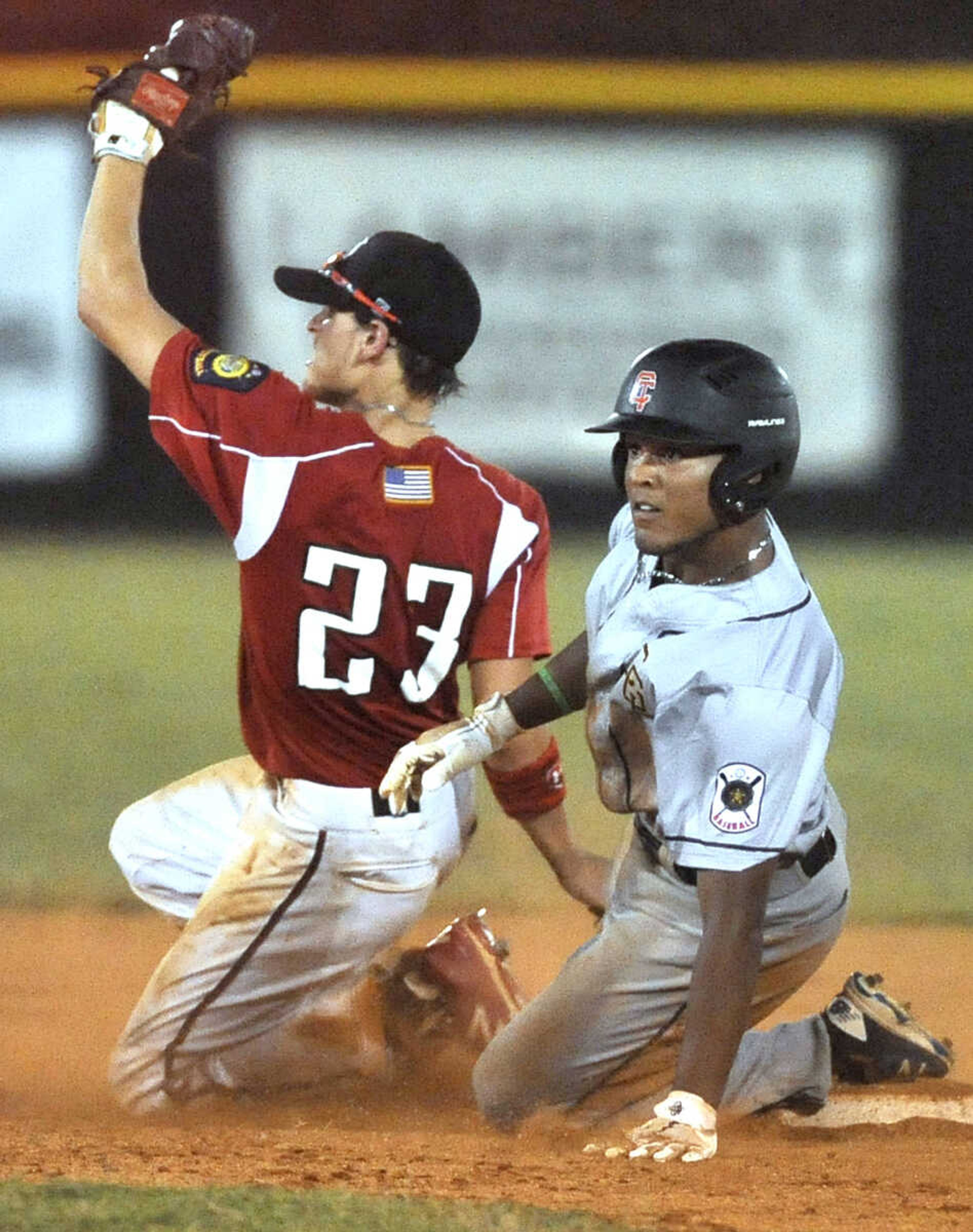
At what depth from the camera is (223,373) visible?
156 inches

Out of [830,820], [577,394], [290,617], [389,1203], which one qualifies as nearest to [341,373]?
[290,617]

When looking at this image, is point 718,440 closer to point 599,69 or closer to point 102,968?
point 102,968

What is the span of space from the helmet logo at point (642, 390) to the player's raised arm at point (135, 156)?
0.95 m

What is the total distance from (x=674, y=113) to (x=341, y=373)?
401 inches

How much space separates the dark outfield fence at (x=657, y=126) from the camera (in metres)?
13.4

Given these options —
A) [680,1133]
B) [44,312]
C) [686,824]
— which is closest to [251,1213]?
[680,1133]

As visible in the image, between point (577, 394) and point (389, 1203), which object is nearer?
point (389, 1203)

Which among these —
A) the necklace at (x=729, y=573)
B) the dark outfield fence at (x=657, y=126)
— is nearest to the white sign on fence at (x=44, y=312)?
the dark outfield fence at (x=657, y=126)

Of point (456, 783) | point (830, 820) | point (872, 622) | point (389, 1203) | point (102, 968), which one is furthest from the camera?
point (872, 622)

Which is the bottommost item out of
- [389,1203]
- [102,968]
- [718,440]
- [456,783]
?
[102,968]

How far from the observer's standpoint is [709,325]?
13.8 m

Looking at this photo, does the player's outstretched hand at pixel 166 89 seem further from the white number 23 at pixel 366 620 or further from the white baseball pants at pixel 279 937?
the white baseball pants at pixel 279 937

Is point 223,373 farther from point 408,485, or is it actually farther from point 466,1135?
point 466,1135

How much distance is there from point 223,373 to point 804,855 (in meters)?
1.43
